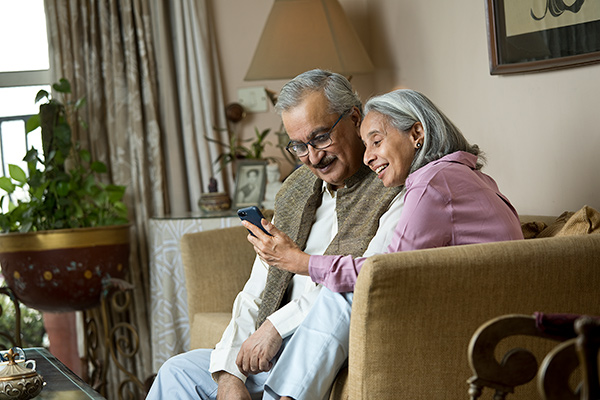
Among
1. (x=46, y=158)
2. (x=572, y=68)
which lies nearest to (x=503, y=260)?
(x=572, y=68)

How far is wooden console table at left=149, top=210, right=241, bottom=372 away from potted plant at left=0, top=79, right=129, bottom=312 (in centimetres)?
18

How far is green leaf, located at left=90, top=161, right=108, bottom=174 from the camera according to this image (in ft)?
11.0

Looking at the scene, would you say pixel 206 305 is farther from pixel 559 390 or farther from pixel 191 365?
pixel 559 390

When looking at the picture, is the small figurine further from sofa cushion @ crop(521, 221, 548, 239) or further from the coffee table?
sofa cushion @ crop(521, 221, 548, 239)

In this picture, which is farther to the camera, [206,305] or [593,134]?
[206,305]

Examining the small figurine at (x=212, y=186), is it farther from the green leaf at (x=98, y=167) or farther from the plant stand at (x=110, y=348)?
the plant stand at (x=110, y=348)

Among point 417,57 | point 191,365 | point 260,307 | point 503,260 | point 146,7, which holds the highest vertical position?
point 146,7

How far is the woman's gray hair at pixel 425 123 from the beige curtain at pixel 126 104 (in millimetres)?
1958

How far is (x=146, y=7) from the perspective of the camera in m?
3.55

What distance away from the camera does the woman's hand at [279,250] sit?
181cm

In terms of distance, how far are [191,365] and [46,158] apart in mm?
1538

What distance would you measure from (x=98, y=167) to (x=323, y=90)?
5.37ft

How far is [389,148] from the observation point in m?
1.80

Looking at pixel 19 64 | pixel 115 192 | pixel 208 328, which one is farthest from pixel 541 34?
pixel 19 64
